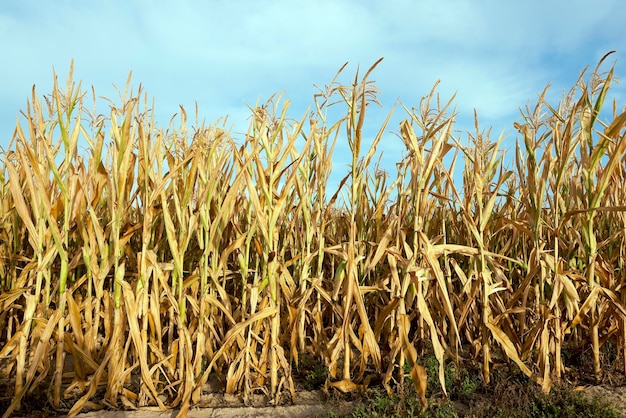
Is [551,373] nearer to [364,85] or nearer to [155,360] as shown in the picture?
[364,85]

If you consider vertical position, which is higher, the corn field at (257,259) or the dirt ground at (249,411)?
the corn field at (257,259)

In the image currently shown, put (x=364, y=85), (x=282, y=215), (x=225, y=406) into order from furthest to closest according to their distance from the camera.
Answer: (x=282, y=215) → (x=225, y=406) → (x=364, y=85)

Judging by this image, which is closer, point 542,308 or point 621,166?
point 542,308

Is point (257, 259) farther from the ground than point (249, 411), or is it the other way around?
point (257, 259)

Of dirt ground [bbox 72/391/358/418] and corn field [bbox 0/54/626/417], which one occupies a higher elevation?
corn field [bbox 0/54/626/417]

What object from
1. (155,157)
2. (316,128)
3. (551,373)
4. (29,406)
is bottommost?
(29,406)

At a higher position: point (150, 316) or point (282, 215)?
point (282, 215)

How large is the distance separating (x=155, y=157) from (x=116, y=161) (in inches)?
8.6

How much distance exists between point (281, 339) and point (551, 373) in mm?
1756

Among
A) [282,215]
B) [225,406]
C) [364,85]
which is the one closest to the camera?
[364,85]

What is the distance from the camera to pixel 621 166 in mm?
3594

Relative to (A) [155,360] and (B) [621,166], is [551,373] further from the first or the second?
(A) [155,360]

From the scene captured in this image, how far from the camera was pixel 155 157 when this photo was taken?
3.12 metres

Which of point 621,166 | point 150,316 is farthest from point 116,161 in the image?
point 621,166
